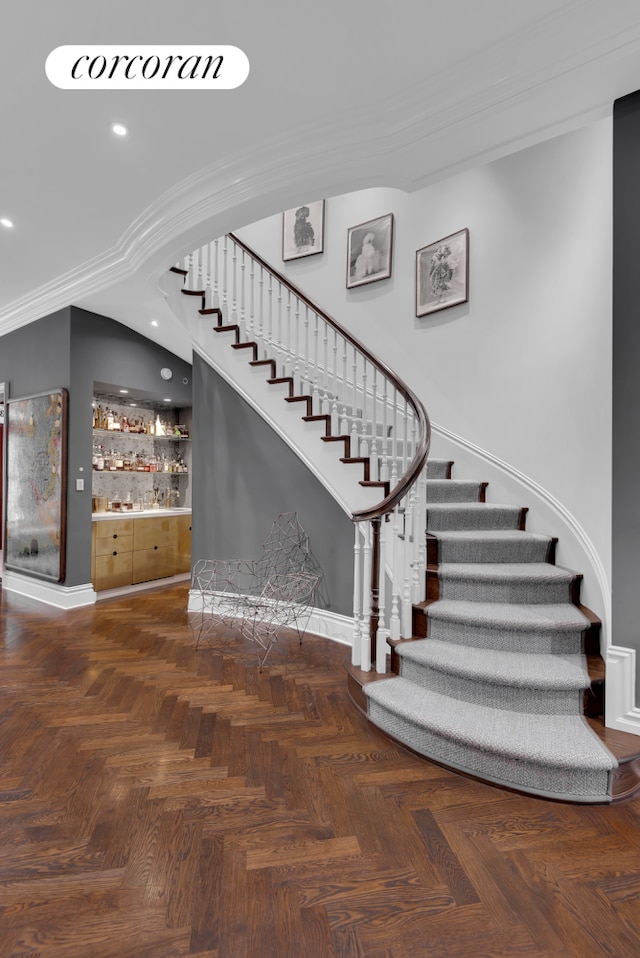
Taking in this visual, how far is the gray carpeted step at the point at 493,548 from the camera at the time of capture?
11.4 feet

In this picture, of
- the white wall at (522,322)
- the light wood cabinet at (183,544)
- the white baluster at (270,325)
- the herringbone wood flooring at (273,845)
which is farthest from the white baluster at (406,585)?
the light wood cabinet at (183,544)

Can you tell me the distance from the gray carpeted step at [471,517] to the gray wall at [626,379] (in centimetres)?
146

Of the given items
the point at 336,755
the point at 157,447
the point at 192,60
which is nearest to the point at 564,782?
the point at 336,755

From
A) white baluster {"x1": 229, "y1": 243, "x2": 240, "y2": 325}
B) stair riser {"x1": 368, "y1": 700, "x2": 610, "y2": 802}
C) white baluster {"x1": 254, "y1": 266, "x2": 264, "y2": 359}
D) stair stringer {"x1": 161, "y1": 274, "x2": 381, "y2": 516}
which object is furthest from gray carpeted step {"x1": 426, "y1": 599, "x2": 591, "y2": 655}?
white baluster {"x1": 229, "y1": 243, "x2": 240, "y2": 325}

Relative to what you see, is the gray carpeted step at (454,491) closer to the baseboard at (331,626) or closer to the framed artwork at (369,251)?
the baseboard at (331,626)

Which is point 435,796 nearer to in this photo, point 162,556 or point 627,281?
point 627,281

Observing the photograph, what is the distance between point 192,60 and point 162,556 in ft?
16.9

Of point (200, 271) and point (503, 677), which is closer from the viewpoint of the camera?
point (503, 677)

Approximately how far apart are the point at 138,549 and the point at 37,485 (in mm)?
1299

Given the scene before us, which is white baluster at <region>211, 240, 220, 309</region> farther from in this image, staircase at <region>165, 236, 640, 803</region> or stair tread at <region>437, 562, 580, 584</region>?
stair tread at <region>437, 562, 580, 584</region>

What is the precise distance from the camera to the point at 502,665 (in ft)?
8.35

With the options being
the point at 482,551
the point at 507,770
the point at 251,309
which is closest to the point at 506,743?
the point at 507,770

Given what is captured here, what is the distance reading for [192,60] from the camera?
2334 millimetres

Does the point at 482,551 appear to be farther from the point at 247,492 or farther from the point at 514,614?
the point at 247,492
